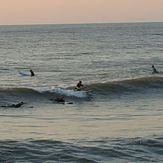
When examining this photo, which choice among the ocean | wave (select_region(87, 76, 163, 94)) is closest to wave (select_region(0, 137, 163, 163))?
the ocean

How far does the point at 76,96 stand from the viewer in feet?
111

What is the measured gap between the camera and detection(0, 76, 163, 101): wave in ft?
113

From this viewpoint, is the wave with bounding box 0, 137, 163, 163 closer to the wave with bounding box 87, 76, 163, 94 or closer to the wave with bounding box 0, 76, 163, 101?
the wave with bounding box 0, 76, 163, 101

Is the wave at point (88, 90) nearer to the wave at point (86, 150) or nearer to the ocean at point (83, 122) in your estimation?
the ocean at point (83, 122)

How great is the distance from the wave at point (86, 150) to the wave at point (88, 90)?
16.0 meters

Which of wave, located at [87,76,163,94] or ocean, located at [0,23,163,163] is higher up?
ocean, located at [0,23,163,163]

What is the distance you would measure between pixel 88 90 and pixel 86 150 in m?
20.7

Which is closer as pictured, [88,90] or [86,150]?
[86,150]

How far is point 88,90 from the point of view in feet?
122

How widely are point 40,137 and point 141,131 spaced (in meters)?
3.73

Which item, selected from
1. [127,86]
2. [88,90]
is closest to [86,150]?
[88,90]

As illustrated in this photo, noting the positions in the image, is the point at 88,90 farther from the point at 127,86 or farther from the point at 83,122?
the point at 83,122

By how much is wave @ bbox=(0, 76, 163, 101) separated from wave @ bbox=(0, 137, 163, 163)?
16.0 meters

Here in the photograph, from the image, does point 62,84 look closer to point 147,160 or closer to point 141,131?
point 141,131
